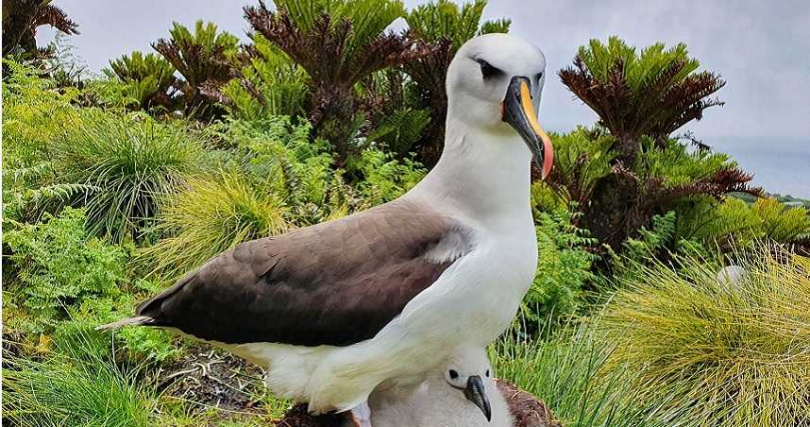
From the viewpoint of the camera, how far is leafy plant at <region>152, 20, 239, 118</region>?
9.68 metres

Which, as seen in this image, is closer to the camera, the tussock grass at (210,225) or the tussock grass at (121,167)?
the tussock grass at (210,225)

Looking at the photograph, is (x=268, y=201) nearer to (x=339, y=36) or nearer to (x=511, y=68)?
(x=339, y=36)

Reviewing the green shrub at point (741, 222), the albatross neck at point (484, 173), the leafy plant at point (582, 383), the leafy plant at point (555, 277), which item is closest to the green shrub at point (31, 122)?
the leafy plant at point (555, 277)

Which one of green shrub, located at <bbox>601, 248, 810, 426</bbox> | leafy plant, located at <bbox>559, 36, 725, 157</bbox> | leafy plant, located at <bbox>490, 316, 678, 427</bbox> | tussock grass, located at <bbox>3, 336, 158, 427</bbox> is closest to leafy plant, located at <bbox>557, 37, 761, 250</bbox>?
leafy plant, located at <bbox>559, 36, 725, 157</bbox>

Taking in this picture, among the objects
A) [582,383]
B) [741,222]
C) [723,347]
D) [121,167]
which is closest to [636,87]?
[741,222]

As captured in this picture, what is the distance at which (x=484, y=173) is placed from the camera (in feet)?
7.22

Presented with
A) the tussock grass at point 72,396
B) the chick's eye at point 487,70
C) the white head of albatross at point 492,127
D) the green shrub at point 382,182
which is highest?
the chick's eye at point 487,70

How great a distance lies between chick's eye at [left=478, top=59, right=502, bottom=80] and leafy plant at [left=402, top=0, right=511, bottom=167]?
16.0ft

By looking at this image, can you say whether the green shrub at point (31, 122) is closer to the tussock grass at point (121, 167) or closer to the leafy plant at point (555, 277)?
the tussock grass at point (121, 167)

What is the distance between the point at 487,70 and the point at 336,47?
13.4 ft

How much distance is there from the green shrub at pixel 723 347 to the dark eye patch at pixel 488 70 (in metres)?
2.07

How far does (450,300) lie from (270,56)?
19.1ft

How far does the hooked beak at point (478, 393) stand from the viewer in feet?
7.44

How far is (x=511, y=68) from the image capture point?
6.81 feet
